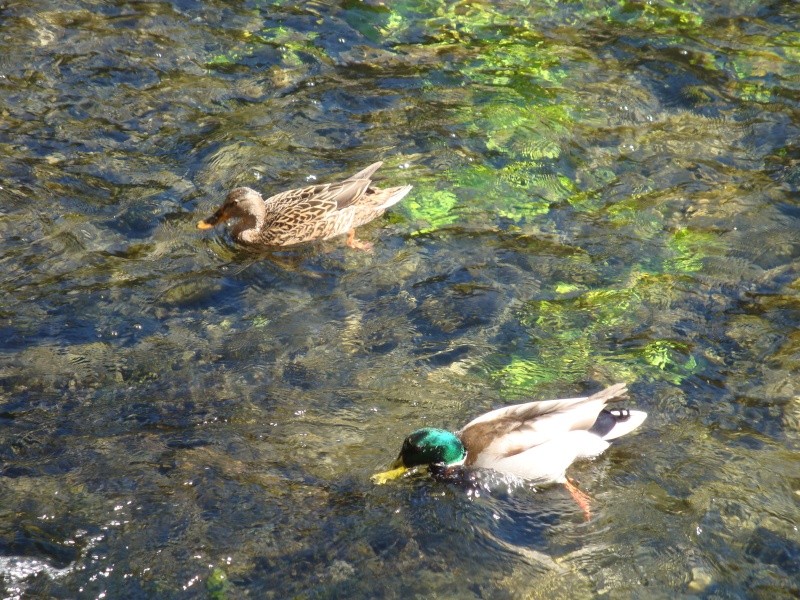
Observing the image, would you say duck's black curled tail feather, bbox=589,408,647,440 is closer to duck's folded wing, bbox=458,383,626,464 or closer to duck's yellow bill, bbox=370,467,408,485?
duck's folded wing, bbox=458,383,626,464

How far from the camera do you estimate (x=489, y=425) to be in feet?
18.4

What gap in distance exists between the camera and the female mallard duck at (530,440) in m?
5.47

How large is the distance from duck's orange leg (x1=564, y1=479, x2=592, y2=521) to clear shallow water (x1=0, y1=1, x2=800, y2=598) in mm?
56

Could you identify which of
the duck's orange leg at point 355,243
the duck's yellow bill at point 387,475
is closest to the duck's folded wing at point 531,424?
the duck's yellow bill at point 387,475

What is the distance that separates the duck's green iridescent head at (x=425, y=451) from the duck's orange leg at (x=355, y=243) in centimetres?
252

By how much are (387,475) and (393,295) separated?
185cm

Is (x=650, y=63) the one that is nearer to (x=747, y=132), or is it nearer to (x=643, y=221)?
(x=747, y=132)

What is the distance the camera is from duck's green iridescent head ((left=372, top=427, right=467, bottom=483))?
17.8 ft

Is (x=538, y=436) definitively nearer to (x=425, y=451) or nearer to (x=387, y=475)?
(x=425, y=451)

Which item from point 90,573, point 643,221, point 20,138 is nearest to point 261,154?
point 20,138

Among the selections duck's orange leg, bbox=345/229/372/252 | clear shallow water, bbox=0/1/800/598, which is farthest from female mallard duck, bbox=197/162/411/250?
clear shallow water, bbox=0/1/800/598

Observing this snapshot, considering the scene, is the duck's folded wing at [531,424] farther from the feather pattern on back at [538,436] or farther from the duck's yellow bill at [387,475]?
the duck's yellow bill at [387,475]

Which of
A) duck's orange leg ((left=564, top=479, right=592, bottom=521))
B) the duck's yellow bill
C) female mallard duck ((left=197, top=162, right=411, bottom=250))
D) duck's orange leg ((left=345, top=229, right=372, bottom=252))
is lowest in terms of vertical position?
the duck's yellow bill

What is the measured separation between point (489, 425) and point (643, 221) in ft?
10.0
